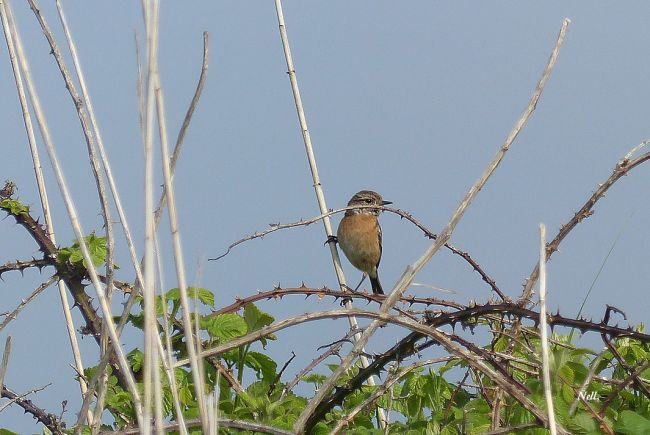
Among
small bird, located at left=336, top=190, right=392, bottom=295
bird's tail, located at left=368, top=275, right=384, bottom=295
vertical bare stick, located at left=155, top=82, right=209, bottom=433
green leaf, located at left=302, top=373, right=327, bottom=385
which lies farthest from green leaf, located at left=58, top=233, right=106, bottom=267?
bird's tail, located at left=368, top=275, right=384, bottom=295

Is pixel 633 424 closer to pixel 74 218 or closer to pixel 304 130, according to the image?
pixel 74 218

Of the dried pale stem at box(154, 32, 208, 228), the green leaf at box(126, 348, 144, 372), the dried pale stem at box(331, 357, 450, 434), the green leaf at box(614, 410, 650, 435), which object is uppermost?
the dried pale stem at box(154, 32, 208, 228)

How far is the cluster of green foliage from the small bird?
480 cm

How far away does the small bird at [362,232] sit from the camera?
7996 mm

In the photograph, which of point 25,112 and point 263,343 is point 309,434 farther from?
point 25,112

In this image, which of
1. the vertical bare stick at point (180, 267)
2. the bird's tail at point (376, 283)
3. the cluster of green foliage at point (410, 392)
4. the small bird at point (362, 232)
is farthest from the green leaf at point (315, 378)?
the bird's tail at point (376, 283)

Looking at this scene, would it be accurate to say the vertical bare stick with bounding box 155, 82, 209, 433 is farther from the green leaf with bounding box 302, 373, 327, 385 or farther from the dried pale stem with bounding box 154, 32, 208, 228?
the green leaf with bounding box 302, 373, 327, 385

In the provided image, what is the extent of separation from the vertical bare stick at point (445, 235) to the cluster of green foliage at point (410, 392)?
339 millimetres

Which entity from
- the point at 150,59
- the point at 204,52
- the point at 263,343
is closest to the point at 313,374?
the point at 263,343

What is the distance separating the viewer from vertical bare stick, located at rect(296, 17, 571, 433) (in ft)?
6.83

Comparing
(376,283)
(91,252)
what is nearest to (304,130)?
(91,252)

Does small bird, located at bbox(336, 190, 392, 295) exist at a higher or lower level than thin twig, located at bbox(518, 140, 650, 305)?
higher

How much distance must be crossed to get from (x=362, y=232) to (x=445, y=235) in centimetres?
595

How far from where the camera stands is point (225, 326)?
282cm
